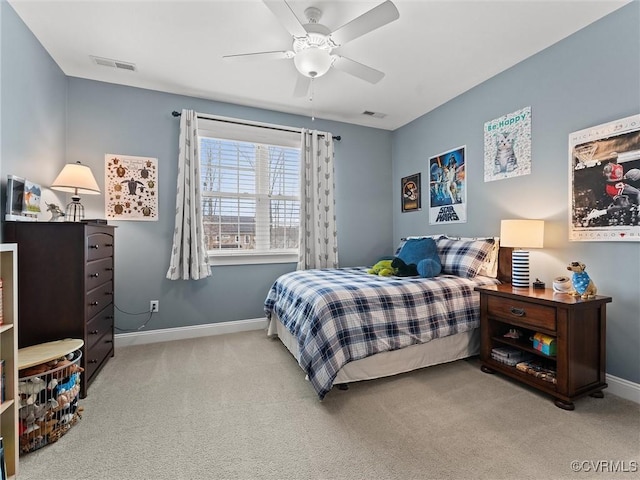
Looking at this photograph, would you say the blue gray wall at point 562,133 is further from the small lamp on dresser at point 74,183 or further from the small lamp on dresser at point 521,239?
the small lamp on dresser at point 74,183

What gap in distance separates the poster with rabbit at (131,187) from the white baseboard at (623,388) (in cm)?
407

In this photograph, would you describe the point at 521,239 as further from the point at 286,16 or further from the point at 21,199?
the point at 21,199

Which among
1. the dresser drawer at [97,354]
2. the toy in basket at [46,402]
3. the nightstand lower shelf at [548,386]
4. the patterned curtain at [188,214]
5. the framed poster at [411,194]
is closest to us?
the toy in basket at [46,402]

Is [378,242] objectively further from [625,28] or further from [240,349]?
[625,28]

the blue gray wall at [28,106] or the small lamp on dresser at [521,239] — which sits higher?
the blue gray wall at [28,106]

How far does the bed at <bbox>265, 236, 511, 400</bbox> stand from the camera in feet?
6.66

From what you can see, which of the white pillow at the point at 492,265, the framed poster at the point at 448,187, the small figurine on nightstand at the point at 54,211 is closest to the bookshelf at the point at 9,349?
the small figurine on nightstand at the point at 54,211

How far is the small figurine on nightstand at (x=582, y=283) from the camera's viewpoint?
6.51 feet

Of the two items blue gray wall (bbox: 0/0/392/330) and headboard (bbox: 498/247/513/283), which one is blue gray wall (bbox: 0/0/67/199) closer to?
blue gray wall (bbox: 0/0/392/330)

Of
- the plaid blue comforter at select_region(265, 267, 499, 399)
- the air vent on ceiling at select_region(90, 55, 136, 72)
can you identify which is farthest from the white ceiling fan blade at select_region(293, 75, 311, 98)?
the plaid blue comforter at select_region(265, 267, 499, 399)

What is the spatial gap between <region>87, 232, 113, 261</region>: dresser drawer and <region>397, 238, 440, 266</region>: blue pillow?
264 centimetres

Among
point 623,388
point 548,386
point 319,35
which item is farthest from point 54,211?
point 623,388

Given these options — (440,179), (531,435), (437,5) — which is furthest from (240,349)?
(437,5)

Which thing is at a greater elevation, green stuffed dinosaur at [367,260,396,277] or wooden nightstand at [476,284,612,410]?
green stuffed dinosaur at [367,260,396,277]
